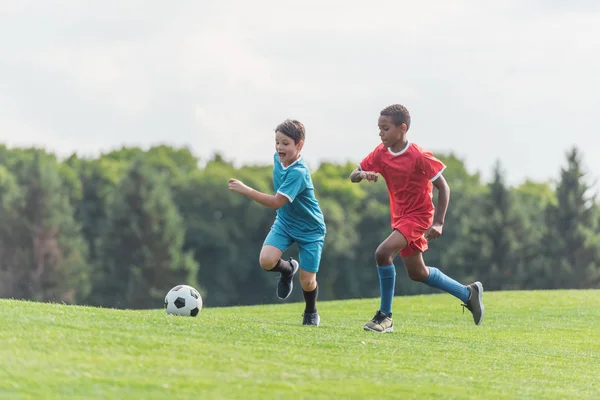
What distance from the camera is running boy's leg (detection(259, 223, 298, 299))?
12195mm

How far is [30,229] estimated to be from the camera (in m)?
76.6

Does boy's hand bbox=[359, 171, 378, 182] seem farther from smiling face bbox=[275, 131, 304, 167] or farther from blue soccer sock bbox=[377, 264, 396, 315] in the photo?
blue soccer sock bbox=[377, 264, 396, 315]

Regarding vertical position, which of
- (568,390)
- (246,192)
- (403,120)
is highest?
(403,120)

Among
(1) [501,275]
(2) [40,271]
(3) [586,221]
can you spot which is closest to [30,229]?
(2) [40,271]

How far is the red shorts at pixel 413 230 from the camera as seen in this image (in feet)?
39.3

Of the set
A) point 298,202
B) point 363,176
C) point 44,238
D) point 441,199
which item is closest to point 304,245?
point 298,202

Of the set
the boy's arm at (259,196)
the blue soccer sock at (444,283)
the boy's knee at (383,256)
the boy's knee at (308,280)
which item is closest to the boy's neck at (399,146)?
the boy's knee at (383,256)

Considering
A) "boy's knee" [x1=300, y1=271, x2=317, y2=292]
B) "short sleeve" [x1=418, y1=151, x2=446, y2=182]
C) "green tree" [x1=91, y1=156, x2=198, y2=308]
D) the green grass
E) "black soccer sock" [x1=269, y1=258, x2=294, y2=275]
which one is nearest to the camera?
the green grass

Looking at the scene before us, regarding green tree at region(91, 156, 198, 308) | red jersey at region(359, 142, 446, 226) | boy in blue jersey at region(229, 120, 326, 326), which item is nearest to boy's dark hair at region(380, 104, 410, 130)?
red jersey at region(359, 142, 446, 226)

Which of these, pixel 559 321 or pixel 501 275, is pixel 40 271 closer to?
pixel 501 275

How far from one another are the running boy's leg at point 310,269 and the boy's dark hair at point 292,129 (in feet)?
4.42

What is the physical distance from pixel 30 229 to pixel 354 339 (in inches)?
2721

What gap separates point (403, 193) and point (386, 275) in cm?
104

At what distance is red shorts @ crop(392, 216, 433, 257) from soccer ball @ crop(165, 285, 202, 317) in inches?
113
